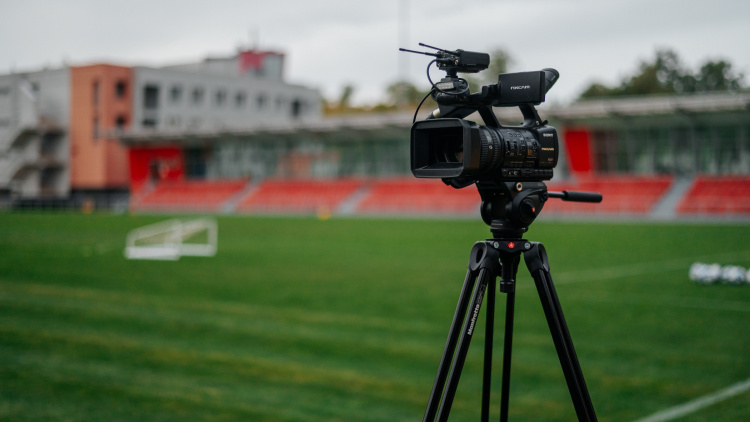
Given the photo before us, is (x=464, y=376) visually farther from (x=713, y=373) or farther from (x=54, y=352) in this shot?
(x=54, y=352)

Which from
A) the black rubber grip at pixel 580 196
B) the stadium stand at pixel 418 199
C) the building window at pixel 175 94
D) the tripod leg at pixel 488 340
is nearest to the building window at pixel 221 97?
the building window at pixel 175 94

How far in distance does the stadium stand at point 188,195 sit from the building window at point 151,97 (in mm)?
6455

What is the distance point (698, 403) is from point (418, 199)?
137 feet

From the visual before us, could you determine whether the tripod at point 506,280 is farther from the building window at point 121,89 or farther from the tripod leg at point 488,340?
the building window at point 121,89

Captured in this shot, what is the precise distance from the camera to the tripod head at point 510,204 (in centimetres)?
345

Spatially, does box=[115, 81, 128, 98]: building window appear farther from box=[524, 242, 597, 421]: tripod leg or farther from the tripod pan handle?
box=[524, 242, 597, 421]: tripod leg

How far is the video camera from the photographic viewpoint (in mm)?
3352

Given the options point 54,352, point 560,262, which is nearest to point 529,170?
point 54,352

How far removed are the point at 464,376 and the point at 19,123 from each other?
46.5 meters

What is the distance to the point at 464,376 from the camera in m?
7.66

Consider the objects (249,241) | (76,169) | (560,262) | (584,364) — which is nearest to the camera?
(584,364)

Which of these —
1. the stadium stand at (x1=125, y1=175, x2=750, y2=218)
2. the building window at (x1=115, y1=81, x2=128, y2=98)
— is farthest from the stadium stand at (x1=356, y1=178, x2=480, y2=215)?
the building window at (x1=115, y1=81, x2=128, y2=98)

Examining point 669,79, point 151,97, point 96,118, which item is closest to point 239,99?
point 151,97

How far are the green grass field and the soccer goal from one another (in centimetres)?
161
